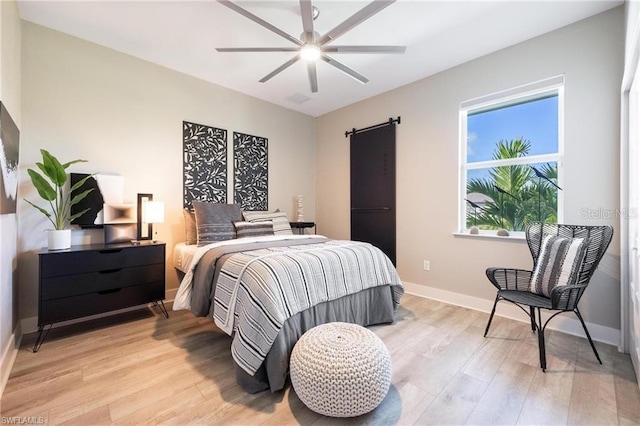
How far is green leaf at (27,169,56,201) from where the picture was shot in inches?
81.5

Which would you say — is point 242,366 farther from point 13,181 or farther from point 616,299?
point 616,299

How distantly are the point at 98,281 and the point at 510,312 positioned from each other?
3.74m

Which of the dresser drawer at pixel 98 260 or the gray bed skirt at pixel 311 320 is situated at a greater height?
the dresser drawer at pixel 98 260

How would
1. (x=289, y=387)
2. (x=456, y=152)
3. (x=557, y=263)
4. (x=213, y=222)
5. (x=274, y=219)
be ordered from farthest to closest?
(x=274, y=219)
(x=456, y=152)
(x=213, y=222)
(x=557, y=263)
(x=289, y=387)

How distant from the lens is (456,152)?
3.07 m

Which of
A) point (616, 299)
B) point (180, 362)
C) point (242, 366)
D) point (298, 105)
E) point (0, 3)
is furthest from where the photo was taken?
point (298, 105)

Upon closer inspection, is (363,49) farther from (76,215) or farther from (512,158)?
(76,215)

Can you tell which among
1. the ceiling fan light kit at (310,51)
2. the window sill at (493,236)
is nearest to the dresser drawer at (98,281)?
the ceiling fan light kit at (310,51)

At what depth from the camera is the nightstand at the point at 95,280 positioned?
209 centimetres

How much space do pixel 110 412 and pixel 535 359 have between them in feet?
8.65

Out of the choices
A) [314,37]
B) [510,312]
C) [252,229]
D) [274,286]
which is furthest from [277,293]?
[510,312]

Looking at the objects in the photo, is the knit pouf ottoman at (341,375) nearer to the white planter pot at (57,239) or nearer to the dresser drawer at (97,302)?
the dresser drawer at (97,302)

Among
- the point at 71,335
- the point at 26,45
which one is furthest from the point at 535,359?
the point at 26,45

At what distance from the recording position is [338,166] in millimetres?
4359
